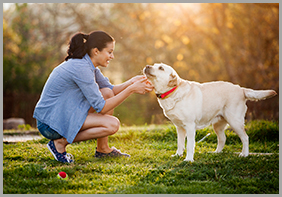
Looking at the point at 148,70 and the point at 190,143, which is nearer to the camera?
the point at 148,70

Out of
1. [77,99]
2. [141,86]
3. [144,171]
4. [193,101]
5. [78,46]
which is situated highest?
[78,46]

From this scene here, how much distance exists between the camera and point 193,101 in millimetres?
3680

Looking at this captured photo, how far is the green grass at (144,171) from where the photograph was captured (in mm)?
2721

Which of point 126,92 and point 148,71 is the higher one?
point 148,71

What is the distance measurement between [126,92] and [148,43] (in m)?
7.26

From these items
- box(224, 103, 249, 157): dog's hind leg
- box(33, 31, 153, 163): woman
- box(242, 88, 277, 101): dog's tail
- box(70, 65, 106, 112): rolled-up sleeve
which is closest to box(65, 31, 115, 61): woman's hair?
box(33, 31, 153, 163): woman

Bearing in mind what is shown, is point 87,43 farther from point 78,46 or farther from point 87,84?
point 87,84

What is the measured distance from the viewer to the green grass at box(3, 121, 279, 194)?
2721 millimetres

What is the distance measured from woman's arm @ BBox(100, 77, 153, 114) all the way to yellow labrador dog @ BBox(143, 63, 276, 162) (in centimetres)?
13

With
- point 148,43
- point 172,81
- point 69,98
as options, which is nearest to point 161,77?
point 172,81

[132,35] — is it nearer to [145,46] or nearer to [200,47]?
[145,46]

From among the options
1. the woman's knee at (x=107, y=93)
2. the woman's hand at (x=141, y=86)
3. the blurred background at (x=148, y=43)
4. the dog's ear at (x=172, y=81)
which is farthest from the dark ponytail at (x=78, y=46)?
the blurred background at (x=148, y=43)

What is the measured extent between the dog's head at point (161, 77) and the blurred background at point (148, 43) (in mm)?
5919

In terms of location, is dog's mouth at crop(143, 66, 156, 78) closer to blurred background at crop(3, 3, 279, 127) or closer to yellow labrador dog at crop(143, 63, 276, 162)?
yellow labrador dog at crop(143, 63, 276, 162)
